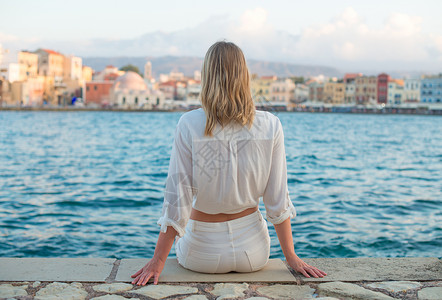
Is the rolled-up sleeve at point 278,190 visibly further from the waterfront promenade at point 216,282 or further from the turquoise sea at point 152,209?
the turquoise sea at point 152,209

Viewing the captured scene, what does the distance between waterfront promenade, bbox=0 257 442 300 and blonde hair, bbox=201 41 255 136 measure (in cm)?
54

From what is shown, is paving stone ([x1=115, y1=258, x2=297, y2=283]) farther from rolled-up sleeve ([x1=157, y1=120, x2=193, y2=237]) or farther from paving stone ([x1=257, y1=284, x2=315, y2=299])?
rolled-up sleeve ([x1=157, y1=120, x2=193, y2=237])

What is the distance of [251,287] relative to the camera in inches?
75.9

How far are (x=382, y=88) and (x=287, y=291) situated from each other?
76.1 m

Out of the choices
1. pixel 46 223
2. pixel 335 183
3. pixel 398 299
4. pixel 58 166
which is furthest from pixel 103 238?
pixel 58 166

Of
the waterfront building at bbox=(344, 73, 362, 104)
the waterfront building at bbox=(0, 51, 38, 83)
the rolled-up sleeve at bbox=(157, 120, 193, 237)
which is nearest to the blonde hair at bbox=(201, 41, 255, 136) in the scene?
the rolled-up sleeve at bbox=(157, 120, 193, 237)

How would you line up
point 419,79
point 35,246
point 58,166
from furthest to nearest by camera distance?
point 419,79 → point 58,166 → point 35,246

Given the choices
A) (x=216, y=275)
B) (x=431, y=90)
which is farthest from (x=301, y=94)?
(x=216, y=275)

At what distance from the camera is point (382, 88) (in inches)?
2928

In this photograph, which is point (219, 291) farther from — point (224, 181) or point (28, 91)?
point (28, 91)

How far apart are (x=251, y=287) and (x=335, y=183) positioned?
7.54 metres

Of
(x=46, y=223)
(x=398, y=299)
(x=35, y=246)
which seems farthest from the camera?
(x=46, y=223)

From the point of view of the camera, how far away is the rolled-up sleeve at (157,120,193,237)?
192cm

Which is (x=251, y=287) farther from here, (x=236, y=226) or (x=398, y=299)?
(x=398, y=299)
